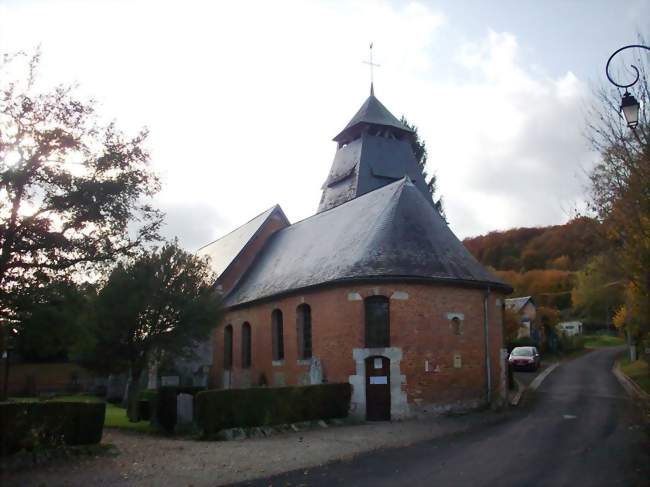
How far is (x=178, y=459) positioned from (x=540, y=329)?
42.0 metres

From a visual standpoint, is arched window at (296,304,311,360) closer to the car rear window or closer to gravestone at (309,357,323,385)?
gravestone at (309,357,323,385)

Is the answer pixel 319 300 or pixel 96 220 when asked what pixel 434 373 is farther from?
pixel 96 220

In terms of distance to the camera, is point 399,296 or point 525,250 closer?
point 399,296

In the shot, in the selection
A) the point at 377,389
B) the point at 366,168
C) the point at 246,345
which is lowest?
the point at 377,389

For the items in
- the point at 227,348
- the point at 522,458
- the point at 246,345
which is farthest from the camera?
the point at 227,348

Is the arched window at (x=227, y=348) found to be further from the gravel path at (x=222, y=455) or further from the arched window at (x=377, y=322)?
the arched window at (x=377, y=322)

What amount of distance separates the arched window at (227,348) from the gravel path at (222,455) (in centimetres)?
1069

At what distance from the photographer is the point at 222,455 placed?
12.8 metres

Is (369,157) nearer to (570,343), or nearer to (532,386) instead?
(532,386)

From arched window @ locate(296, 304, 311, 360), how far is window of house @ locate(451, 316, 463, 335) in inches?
208

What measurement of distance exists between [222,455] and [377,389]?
689 cm

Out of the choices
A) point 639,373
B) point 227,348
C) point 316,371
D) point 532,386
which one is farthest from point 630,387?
point 227,348

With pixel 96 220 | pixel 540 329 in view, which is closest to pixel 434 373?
pixel 96 220

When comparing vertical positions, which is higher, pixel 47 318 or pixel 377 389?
pixel 47 318
